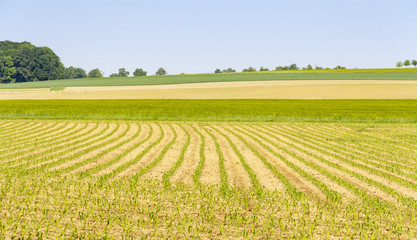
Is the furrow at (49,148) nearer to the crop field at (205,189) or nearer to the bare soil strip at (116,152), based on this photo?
the crop field at (205,189)

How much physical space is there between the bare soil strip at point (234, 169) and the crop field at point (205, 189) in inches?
1.4

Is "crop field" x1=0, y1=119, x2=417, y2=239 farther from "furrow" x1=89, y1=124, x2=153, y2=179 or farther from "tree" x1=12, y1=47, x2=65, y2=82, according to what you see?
"tree" x1=12, y1=47, x2=65, y2=82

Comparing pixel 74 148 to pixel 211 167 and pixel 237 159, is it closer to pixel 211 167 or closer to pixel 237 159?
pixel 211 167

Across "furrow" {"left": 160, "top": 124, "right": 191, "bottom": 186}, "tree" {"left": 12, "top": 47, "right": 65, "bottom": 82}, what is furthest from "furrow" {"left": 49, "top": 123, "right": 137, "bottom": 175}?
"tree" {"left": 12, "top": 47, "right": 65, "bottom": 82}

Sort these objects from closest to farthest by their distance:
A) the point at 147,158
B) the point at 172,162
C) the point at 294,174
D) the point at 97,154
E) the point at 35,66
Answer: the point at 294,174, the point at 172,162, the point at 147,158, the point at 97,154, the point at 35,66

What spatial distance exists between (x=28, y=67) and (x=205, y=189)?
148271mm

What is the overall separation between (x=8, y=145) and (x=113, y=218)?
10064 millimetres

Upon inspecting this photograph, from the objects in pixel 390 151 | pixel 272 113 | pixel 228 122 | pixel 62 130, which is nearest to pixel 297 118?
pixel 272 113

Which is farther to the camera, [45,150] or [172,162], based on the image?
[45,150]

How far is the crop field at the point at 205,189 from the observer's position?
6.52 m

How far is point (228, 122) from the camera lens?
86.4ft

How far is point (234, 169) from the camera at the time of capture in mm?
10945

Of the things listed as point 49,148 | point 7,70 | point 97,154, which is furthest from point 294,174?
point 7,70

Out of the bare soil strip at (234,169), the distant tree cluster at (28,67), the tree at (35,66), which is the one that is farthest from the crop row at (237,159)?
the tree at (35,66)
